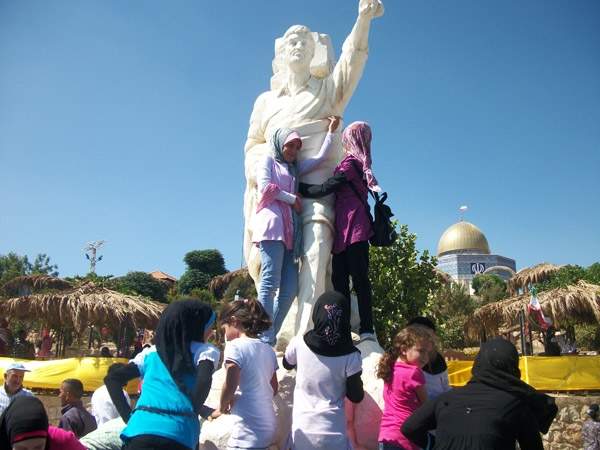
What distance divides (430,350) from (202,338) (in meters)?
1.41

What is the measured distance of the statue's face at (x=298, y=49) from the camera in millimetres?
5875

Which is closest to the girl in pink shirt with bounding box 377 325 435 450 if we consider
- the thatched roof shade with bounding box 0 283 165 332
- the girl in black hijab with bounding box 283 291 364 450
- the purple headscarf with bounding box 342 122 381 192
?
the girl in black hijab with bounding box 283 291 364 450

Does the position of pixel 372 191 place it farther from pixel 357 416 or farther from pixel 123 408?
pixel 123 408

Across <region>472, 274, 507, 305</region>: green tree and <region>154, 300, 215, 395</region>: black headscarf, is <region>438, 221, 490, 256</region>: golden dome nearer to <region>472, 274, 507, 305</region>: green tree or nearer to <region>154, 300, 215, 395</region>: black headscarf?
<region>472, 274, 507, 305</region>: green tree

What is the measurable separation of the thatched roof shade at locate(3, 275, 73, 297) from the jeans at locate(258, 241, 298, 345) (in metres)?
14.9

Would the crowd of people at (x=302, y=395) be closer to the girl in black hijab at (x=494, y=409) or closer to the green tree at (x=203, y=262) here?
the girl in black hijab at (x=494, y=409)

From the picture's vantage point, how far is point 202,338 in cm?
254

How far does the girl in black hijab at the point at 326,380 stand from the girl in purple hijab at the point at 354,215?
1819 millimetres

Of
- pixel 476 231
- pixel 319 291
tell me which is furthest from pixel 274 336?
pixel 476 231

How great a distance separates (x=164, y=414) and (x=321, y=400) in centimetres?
90

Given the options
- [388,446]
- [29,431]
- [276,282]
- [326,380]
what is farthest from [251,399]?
[276,282]

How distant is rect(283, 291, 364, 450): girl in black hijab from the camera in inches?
111

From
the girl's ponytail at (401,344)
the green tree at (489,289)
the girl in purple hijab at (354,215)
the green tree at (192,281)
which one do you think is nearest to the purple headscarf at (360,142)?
the girl in purple hijab at (354,215)

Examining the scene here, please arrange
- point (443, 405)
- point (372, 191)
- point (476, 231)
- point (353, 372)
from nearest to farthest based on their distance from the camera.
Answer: point (443, 405), point (353, 372), point (372, 191), point (476, 231)
